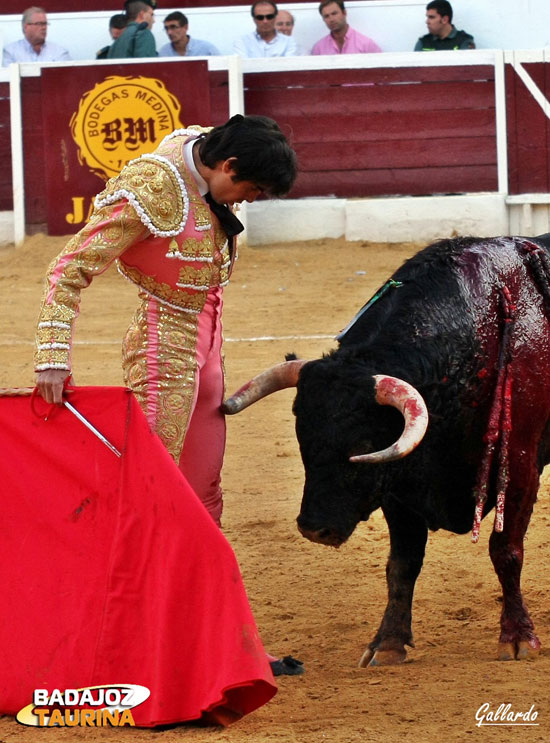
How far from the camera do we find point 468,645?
325 centimetres

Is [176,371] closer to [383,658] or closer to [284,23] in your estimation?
[383,658]

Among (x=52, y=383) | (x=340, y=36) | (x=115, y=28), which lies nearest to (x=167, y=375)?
(x=52, y=383)

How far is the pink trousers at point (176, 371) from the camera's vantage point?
292cm

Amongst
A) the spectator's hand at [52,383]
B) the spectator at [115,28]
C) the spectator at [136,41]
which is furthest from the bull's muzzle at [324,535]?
the spectator at [115,28]

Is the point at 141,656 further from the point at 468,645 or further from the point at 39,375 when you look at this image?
the point at 468,645

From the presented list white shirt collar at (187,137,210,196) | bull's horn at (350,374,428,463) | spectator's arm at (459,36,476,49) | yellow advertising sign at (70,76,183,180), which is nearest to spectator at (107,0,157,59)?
yellow advertising sign at (70,76,183,180)

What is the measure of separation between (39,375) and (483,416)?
43.7 inches

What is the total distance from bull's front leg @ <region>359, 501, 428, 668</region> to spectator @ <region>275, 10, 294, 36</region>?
6793 millimetres

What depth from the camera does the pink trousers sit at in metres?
2.92

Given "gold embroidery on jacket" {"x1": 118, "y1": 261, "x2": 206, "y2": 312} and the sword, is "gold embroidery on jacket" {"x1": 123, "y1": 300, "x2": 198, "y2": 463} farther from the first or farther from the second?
the sword

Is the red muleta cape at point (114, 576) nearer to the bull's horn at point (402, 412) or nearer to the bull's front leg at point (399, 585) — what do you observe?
the bull's horn at point (402, 412)

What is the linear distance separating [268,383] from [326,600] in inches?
31.3

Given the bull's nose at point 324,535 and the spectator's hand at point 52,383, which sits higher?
the spectator's hand at point 52,383

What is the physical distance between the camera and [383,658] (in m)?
3.14
